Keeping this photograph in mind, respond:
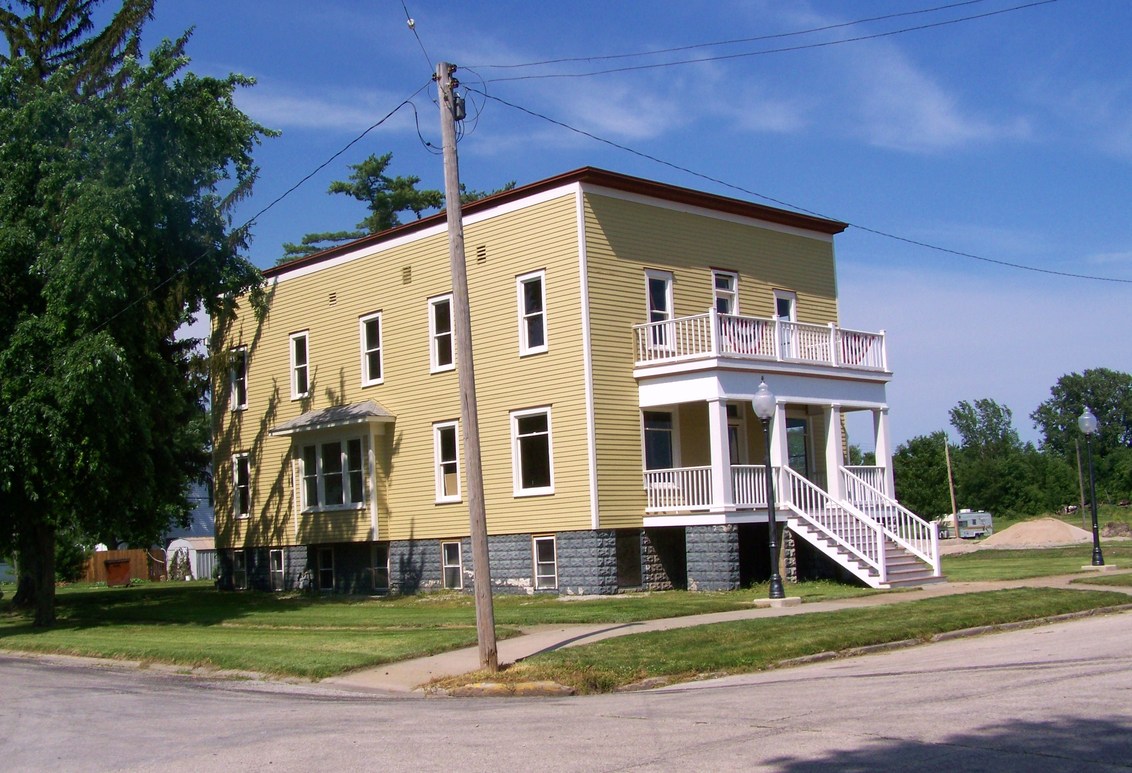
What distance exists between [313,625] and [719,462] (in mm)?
8789

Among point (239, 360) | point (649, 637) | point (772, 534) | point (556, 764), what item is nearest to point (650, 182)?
point (772, 534)

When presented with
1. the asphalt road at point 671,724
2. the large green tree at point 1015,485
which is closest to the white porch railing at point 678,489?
the asphalt road at point 671,724

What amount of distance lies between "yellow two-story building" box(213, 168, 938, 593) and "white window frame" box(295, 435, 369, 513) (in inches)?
2.6

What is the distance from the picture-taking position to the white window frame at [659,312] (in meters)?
26.1

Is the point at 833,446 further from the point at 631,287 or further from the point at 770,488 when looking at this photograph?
the point at 770,488

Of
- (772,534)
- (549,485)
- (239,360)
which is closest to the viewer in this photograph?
(772,534)

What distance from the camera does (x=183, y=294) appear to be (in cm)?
2870

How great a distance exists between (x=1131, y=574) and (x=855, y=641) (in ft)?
38.0

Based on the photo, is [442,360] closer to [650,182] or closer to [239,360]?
[650,182]

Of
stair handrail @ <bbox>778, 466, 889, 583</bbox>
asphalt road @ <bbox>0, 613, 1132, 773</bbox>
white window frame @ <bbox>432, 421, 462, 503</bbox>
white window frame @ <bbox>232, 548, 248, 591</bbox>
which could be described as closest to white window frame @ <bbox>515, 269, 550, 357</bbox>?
white window frame @ <bbox>432, 421, 462, 503</bbox>

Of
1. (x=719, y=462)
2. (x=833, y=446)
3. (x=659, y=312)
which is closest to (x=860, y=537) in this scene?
(x=833, y=446)

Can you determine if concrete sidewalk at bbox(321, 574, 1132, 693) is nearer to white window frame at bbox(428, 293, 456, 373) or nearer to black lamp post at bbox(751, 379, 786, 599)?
black lamp post at bbox(751, 379, 786, 599)

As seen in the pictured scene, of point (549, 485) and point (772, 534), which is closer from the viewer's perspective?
point (772, 534)

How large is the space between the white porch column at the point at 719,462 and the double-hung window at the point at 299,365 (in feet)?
43.5
